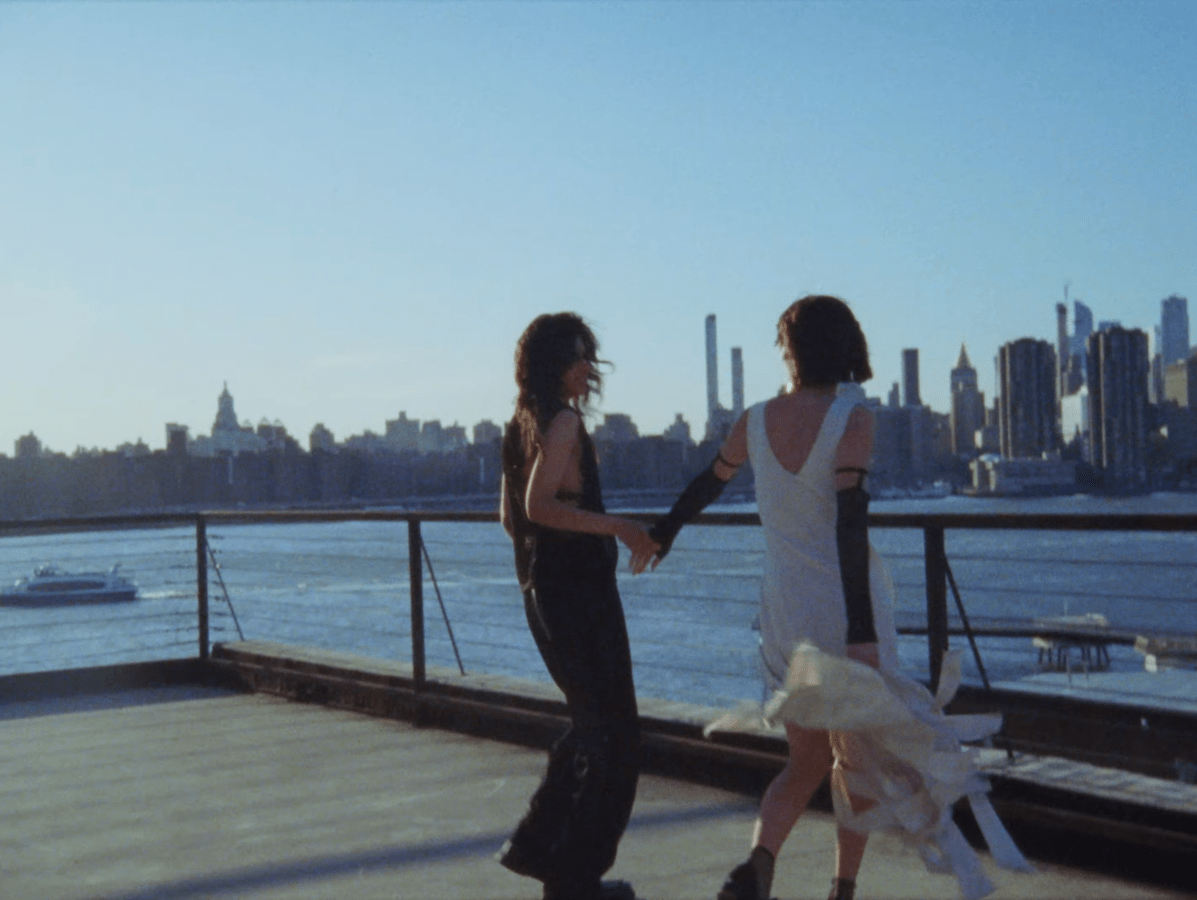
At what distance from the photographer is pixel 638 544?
335 centimetres

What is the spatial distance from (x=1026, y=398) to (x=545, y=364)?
68921 mm

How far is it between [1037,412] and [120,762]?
65.4 meters

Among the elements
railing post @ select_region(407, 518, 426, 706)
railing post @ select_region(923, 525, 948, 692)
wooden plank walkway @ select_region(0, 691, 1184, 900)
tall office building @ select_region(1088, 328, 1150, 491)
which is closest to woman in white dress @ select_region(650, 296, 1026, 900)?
wooden plank walkway @ select_region(0, 691, 1184, 900)

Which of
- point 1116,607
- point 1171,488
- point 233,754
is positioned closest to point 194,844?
point 233,754

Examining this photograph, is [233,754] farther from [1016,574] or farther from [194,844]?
[1016,574]

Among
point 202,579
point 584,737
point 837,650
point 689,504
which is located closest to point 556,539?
point 689,504

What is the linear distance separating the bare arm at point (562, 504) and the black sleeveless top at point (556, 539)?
5 centimetres

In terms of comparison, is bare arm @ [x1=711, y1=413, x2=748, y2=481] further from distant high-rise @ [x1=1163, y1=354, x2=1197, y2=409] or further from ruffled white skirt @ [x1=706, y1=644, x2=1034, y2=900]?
distant high-rise @ [x1=1163, y1=354, x2=1197, y2=409]

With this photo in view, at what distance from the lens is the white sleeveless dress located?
2.96 m

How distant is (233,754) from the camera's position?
6.19 meters

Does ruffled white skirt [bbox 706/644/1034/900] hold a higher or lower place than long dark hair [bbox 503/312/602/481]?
lower

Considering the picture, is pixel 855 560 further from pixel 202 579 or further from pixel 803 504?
pixel 202 579

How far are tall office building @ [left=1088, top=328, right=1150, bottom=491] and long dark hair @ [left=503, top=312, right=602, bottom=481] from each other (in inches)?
1489

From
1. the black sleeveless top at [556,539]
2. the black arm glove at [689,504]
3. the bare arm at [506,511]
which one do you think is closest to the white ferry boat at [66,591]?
the bare arm at [506,511]
